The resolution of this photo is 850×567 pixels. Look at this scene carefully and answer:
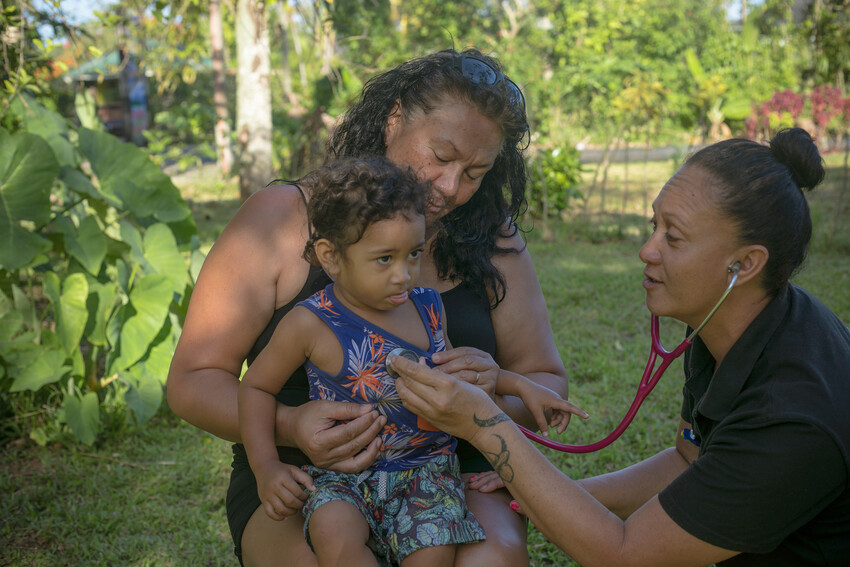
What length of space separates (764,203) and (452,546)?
108cm

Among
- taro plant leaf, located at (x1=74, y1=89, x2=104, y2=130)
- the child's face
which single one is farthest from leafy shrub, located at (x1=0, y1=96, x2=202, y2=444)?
the child's face

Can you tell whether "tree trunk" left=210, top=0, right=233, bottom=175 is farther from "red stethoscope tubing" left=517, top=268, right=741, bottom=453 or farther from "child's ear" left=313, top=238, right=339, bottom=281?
"red stethoscope tubing" left=517, top=268, right=741, bottom=453

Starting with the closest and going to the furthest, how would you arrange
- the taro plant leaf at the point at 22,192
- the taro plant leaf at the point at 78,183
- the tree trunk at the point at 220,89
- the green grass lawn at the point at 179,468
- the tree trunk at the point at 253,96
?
the green grass lawn at the point at 179,468, the taro plant leaf at the point at 22,192, the taro plant leaf at the point at 78,183, the tree trunk at the point at 253,96, the tree trunk at the point at 220,89

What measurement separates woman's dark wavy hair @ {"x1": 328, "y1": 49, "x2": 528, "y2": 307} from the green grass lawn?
138 centimetres

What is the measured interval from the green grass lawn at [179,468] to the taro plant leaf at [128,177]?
1.20 meters

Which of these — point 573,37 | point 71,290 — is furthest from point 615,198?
point 573,37

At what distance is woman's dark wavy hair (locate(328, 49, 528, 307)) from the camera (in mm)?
2215

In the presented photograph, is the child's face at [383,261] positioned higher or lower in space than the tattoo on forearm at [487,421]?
higher

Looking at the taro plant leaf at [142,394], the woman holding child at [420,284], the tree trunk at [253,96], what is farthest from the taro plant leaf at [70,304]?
the tree trunk at [253,96]

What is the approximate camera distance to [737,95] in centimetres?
1664

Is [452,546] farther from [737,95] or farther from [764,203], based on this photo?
[737,95]

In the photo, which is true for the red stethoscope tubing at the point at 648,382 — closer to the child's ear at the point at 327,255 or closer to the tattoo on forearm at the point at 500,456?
the tattoo on forearm at the point at 500,456

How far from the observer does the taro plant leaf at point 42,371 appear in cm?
373

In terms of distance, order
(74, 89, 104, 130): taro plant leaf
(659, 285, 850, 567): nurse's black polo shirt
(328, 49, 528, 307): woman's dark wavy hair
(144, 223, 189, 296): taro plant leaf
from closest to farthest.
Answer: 1. (659, 285, 850, 567): nurse's black polo shirt
2. (328, 49, 528, 307): woman's dark wavy hair
3. (144, 223, 189, 296): taro plant leaf
4. (74, 89, 104, 130): taro plant leaf
